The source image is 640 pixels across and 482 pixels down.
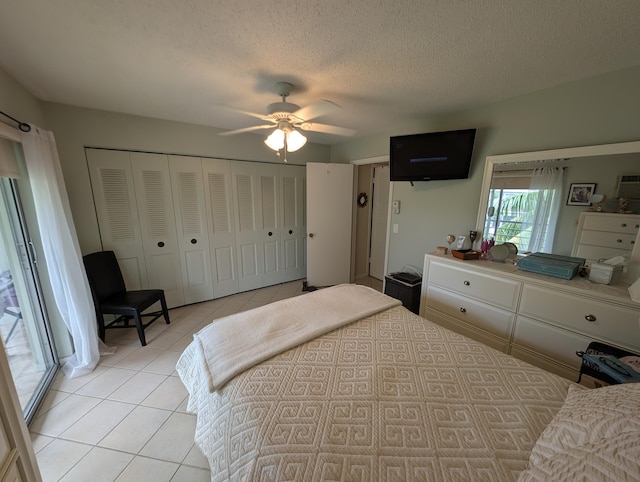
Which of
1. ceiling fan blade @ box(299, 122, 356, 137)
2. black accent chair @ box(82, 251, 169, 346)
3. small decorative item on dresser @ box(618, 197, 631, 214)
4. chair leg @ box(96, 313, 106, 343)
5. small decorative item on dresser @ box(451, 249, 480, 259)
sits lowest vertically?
chair leg @ box(96, 313, 106, 343)

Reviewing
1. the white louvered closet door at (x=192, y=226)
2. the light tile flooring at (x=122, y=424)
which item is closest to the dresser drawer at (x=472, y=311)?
the light tile flooring at (x=122, y=424)

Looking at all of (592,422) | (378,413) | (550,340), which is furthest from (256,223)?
(592,422)

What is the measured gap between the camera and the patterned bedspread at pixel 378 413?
0.79m

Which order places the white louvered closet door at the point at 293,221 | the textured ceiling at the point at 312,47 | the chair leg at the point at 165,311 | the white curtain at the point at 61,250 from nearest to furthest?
the textured ceiling at the point at 312,47 → the white curtain at the point at 61,250 → the chair leg at the point at 165,311 → the white louvered closet door at the point at 293,221

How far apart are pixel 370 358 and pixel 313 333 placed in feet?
1.21

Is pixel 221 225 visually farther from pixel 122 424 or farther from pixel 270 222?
pixel 122 424

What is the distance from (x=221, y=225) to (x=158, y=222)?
2.37 ft

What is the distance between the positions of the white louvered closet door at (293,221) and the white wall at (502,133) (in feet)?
3.79

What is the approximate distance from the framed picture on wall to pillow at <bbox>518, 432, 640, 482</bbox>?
179 cm

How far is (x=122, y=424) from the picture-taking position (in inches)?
61.5

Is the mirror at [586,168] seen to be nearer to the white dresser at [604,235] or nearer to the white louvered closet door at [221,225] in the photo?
the white dresser at [604,235]

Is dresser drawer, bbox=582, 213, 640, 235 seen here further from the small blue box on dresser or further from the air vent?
the small blue box on dresser

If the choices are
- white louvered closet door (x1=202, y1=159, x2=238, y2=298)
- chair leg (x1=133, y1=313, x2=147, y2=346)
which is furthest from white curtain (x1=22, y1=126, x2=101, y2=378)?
white louvered closet door (x1=202, y1=159, x2=238, y2=298)

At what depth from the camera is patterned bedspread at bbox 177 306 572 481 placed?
786mm
